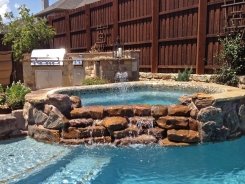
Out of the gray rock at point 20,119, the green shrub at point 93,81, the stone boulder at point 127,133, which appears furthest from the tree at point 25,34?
the stone boulder at point 127,133

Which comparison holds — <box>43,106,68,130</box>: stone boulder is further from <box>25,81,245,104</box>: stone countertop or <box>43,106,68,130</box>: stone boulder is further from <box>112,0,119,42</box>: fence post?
A: <box>112,0,119,42</box>: fence post

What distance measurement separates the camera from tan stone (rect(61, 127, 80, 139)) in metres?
5.58

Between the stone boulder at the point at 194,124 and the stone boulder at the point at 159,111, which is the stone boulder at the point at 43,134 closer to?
the stone boulder at the point at 159,111

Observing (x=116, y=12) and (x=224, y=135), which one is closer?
(x=224, y=135)

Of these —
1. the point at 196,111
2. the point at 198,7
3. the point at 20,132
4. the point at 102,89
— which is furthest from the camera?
the point at 198,7

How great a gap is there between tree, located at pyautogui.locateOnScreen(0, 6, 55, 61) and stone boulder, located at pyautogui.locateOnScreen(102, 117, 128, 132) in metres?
10.2

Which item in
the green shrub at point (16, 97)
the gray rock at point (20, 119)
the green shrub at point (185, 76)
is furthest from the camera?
the green shrub at point (185, 76)

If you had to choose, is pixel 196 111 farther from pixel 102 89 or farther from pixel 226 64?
pixel 226 64

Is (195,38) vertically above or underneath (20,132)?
above

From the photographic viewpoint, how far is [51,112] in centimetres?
575

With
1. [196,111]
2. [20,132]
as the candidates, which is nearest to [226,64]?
[196,111]

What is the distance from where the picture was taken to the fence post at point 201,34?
10.1 meters

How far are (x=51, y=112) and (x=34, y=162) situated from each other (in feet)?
4.20

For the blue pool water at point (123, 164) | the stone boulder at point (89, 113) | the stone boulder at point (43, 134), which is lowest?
the blue pool water at point (123, 164)
